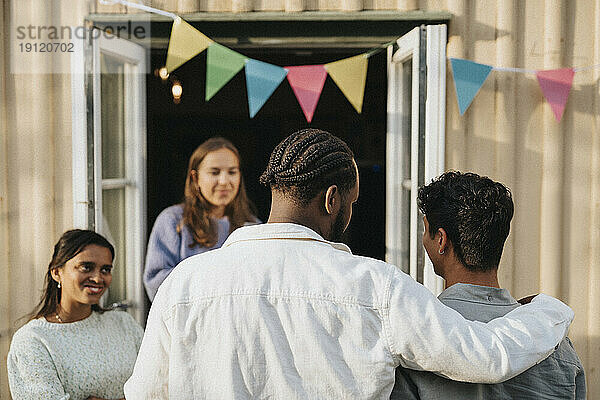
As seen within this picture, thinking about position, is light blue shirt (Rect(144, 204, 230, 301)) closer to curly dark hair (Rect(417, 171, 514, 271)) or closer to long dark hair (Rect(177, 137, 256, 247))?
long dark hair (Rect(177, 137, 256, 247))

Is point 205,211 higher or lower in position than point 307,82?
lower

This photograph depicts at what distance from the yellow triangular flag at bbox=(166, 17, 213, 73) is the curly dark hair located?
171cm

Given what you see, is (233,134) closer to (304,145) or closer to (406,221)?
(406,221)

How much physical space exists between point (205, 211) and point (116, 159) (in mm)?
650

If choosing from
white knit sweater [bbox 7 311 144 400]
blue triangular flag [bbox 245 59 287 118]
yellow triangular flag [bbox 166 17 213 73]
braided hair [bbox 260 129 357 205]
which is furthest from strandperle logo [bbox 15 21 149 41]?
braided hair [bbox 260 129 357 205]

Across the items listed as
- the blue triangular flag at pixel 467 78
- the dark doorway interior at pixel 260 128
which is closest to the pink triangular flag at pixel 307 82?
the blue triangular flag at pixel 467 78

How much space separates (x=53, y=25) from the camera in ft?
11.7

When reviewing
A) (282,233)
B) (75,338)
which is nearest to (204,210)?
(75,338)

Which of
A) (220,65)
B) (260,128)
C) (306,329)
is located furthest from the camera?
(260,128)

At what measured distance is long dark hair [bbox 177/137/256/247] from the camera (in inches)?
158

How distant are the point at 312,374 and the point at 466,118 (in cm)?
216

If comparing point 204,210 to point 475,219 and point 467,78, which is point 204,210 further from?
point 475,219

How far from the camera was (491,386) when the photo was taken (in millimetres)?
1758

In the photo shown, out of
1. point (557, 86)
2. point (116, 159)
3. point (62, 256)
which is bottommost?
point (62, 256)
